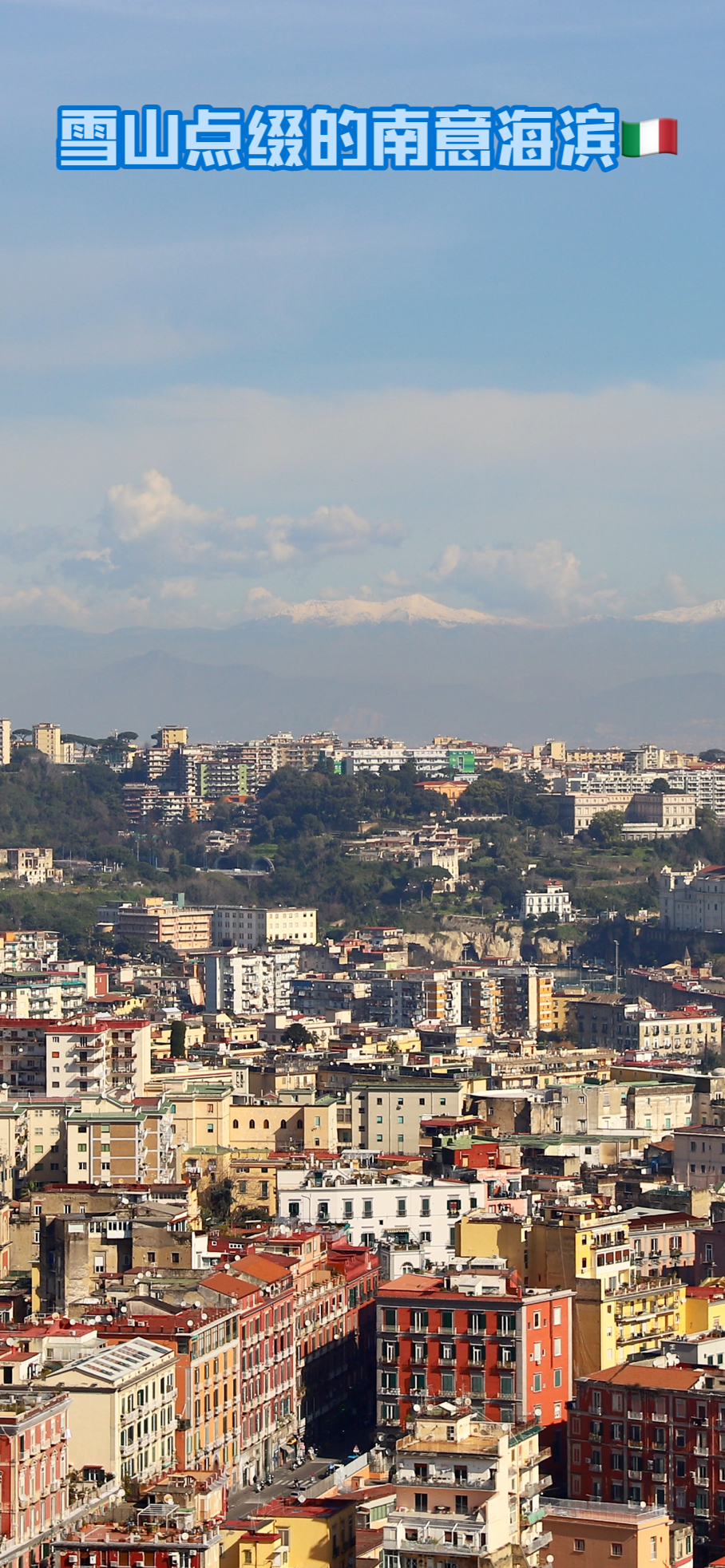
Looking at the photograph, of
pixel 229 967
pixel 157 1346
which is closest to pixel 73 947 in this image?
pixel 229 967

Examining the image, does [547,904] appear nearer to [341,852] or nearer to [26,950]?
[341,852]

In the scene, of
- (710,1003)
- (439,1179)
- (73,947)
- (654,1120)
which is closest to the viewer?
(439,1179)

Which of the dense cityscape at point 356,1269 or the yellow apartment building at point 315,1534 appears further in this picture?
the dense cityscape at point 356,1269

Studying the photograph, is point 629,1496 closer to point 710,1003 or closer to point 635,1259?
point 635,1259

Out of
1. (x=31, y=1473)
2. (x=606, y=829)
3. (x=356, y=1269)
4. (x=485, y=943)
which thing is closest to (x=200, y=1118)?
(x=356, y=1269)

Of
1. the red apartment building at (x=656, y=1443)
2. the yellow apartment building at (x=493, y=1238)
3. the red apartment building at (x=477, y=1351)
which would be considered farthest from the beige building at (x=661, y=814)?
the red apartment building at (x=656, y=1443)

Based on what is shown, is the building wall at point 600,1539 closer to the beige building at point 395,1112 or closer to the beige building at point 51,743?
the beige building at point 395,1112

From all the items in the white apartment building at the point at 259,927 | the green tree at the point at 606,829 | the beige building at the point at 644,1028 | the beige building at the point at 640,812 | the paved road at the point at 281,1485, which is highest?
the beige building at the point at 640,812
